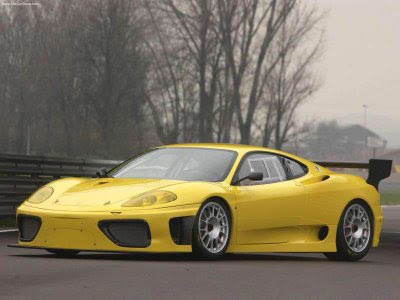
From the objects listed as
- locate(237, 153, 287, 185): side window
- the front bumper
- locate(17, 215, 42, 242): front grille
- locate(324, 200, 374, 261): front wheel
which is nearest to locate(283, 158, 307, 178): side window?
locate(237, 153, 287, 185): side window

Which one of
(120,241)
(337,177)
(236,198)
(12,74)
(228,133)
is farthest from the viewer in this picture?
(12,74)

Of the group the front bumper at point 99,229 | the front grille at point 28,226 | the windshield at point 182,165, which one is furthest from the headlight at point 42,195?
the windshield at point 182,165

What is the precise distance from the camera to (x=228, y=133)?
60.2 meters

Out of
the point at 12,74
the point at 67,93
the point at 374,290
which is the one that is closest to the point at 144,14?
the point at 67,93

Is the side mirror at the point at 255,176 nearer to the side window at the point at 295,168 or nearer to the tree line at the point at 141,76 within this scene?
the side window at the point at 295,168

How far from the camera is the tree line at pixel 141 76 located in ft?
179

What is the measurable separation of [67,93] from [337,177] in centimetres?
5781

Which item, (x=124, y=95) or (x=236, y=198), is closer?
(x=236, y=198)

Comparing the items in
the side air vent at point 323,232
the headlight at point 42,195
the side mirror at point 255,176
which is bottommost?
the side air vent at point 323,232

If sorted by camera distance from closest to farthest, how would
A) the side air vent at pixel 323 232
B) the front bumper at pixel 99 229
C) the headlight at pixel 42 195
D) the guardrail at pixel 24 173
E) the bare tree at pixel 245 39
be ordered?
the front bumper at pixel 99 229
the headlight at pixel 42 195
the side air vent at pixel 323 232
the guardrail at pixel 24 173
the bare tree at pixel 245 39

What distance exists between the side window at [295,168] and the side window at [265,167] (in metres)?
0.12

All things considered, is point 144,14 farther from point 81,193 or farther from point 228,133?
point 81,193

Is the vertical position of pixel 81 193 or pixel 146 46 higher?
pixel 146 46

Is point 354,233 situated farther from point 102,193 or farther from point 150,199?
point 102,193
